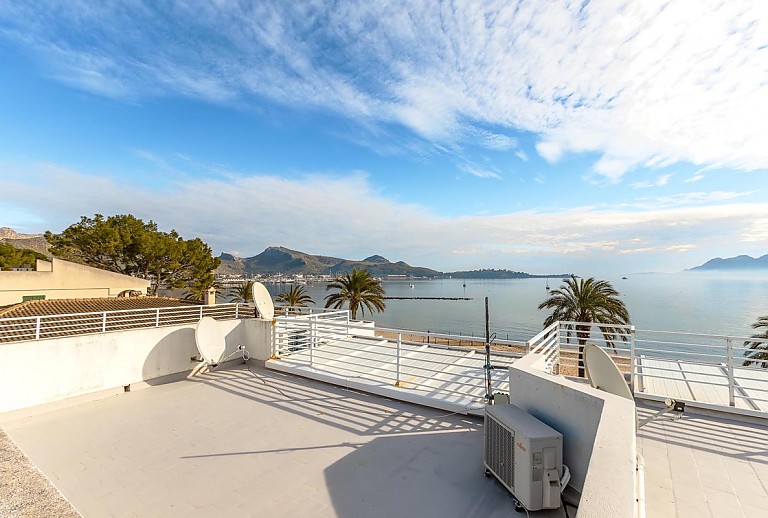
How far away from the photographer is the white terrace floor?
2992 millimetres

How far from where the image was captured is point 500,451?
10.2 ft

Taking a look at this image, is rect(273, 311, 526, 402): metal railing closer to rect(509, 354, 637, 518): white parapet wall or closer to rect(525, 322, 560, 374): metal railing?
rect(525, 322, 560, 374): metal railing

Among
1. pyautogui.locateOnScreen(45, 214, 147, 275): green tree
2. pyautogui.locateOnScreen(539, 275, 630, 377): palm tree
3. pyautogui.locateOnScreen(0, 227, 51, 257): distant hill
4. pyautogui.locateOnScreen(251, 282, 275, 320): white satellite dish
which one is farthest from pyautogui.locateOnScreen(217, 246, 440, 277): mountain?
pyautogui.locateOnScreen(251, 282, 275, 320): white satellite dish

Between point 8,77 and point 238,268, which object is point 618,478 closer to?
point 8,77

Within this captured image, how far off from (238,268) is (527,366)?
12682cm

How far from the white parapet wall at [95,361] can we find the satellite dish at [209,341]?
39 centimetres

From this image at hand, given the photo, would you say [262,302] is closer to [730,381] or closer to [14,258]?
[730,381]

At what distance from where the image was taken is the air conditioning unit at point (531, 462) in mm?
2691

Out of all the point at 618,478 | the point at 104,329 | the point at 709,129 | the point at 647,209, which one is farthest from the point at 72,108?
the point at 647,209

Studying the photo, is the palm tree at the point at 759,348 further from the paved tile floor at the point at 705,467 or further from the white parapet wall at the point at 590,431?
the white parapet wall at the point at 590,431

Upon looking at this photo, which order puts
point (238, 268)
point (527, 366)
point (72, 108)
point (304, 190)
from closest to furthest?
1. point (527, 366)
2. point (72, 108)
3. point (304, 190)
4. point (238, 268)

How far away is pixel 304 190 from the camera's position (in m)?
18.0

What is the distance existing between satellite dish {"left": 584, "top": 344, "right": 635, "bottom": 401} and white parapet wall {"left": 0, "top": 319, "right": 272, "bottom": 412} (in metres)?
6.76

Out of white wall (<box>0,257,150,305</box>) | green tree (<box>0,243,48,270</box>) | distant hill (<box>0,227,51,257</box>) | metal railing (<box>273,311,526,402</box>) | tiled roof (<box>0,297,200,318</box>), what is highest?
distant hill (<box>0,227,51,257</box>)
